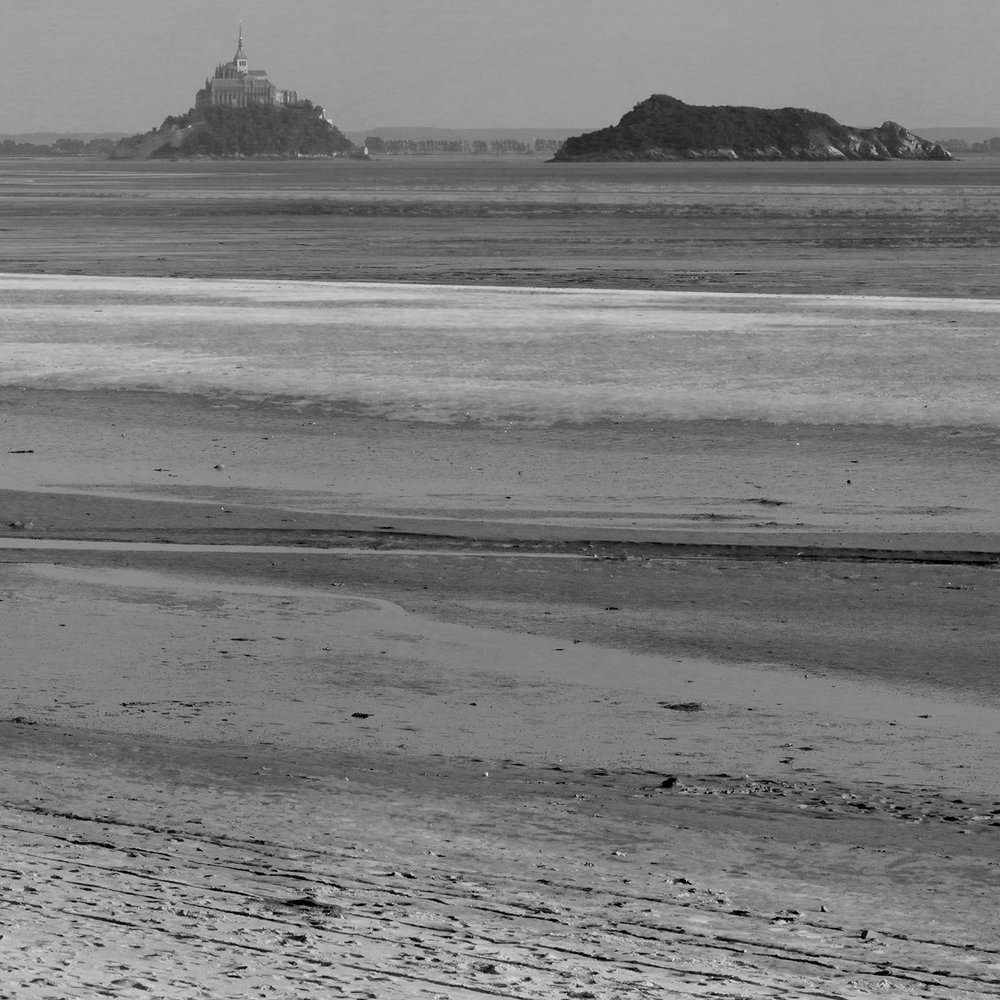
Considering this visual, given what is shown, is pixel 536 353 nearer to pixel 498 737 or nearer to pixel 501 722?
pixel 501 722

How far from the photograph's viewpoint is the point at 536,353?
18.0 meters

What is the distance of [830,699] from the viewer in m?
7.22

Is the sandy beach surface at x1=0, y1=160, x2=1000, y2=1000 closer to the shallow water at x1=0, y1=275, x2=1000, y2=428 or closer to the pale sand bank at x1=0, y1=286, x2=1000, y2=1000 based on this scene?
the pale sand bank at x1=0, y1=286, x2=1000, y2=1000

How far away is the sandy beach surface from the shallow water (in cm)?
186

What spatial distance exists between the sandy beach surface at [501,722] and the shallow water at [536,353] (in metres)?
1.86

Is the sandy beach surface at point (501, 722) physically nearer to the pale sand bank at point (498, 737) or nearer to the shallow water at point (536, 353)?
the pale sand bank at point (498, 737)

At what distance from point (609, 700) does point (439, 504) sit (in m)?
4.39

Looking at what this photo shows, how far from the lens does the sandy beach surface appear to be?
4.46 metres

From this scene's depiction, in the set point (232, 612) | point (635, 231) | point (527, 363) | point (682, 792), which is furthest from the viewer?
point (635, 231)

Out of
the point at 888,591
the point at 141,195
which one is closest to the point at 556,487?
the point at 888,591

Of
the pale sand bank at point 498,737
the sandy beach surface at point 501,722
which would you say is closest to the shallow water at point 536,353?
the sandy beach surface at point 501,722

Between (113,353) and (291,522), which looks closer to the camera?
(291,522)

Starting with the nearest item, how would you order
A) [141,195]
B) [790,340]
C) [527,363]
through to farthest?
[527,363]
[790,340]
[141,195]

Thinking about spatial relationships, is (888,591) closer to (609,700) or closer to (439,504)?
(609,700)
